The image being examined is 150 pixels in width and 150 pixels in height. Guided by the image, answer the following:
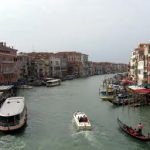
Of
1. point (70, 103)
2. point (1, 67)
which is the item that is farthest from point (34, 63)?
point (70, 103)

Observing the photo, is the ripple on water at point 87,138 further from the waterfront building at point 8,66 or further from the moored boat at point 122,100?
the waterfront building at point 8,66

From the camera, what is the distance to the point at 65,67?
93438 mm

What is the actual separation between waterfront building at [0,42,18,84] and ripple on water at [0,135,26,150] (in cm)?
2923

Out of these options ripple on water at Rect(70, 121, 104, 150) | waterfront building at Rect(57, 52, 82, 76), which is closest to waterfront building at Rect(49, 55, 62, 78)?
waterfront building at Rect(57, 52, 82, 76)

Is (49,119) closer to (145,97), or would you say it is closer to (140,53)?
(145,97)

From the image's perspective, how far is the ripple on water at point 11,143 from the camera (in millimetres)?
17453

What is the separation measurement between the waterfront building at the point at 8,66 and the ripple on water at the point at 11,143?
29.2m

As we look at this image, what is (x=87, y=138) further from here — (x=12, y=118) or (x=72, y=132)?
(x=12, y=118)

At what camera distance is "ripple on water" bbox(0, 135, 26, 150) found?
57.3 feet

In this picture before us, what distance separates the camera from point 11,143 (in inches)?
714

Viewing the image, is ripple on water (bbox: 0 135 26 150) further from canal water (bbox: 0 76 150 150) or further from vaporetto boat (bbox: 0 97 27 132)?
vaporetto boat (bbox: 0 97 27 132)

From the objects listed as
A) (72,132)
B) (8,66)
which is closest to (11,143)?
(72,132)

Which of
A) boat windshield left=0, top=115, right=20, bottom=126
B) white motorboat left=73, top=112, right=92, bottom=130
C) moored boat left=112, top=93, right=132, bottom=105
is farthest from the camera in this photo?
moored boat left=112, top=93, right=132, bottom=105

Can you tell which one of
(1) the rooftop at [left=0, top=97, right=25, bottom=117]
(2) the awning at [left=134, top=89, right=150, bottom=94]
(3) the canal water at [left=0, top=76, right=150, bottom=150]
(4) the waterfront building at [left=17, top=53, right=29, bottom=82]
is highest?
(4) the waterfront building at [left=17, top=53, right=29, bottom=82]
